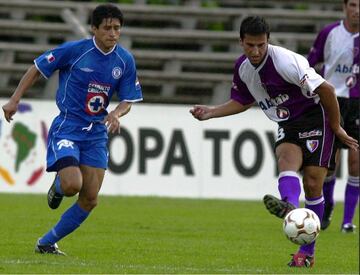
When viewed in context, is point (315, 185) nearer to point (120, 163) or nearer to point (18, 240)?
point (18, 240)

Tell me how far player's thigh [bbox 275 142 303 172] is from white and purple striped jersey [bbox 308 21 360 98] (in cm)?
361

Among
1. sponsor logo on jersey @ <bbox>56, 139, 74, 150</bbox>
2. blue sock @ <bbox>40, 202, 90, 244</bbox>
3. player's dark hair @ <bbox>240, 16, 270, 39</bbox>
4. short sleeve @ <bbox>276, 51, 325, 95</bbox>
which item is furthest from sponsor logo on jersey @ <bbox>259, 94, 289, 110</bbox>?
blue sock @ <bbox>40, 202, 90, 244</bbox>

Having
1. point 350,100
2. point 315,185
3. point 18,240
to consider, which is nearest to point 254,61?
point 315,185

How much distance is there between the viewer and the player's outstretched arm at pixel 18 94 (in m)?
8.23

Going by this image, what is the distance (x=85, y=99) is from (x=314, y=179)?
1.91 m

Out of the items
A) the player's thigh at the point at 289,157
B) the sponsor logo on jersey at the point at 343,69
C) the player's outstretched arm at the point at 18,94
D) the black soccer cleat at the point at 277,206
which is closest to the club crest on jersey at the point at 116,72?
the player's outstretched arm at the point at 18,94

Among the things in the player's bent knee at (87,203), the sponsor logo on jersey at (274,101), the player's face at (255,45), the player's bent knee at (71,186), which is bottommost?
the player's bent knee at (87,203)

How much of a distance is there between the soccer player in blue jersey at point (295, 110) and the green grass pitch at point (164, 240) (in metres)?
0.61

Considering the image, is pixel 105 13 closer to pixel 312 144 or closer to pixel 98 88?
pixel 98 88

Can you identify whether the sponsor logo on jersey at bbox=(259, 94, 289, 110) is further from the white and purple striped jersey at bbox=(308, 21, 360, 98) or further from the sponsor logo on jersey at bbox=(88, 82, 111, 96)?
the white and purple striped jersey at bbox=(308, 21, 360, 98)

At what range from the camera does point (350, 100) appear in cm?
1194

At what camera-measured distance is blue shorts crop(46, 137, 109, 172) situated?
8383mm

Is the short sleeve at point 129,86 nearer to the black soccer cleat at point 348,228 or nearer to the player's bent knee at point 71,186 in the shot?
the player's bent knee at point 71,186

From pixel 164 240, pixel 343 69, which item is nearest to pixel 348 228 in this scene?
pixel 343 69
